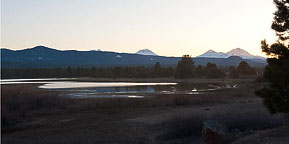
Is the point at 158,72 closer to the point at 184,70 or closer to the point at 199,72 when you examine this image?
the point at 184,70

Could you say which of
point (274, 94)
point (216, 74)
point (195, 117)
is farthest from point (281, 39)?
point (216, 74)

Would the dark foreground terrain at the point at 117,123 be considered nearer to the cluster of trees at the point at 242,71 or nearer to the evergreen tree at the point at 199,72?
the cluster of trees at the point at 242,71

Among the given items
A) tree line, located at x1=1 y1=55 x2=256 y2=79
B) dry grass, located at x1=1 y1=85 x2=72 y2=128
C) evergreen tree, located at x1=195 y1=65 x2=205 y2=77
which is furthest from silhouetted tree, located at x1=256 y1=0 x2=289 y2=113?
evergreen tree, located at x1=195 y1=65 x2=205 y2=77

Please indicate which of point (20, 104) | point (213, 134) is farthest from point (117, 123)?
point (20, 104)

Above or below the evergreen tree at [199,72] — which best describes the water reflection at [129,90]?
below

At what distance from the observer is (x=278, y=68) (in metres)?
14.3

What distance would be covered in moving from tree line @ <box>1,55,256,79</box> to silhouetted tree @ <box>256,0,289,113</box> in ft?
285

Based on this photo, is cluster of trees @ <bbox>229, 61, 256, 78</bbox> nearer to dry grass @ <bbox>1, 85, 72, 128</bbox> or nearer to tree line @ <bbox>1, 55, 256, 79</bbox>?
tree line @ <bbox>1, 55, 256, 79</bbox>

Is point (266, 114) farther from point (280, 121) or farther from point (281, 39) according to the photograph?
point (281, 39)

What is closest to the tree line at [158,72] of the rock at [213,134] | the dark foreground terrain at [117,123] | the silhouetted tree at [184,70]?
the silhouetted tree at [184,70]

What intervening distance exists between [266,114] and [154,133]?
8783mm

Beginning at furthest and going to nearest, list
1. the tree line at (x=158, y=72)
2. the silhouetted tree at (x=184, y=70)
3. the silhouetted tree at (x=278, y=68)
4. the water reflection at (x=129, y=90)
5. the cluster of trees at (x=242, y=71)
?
the silhouetted tree at (x=184, y=70) → the tree line at (x=158, y=72) → the cluster of trees at (x=242, y=71) → the water reflection at (x=129, y=90) → the silhouetted tree at (x=278, y=68)

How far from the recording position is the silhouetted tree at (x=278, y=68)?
13982 mm

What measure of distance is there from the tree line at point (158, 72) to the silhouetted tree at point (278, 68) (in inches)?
3421
